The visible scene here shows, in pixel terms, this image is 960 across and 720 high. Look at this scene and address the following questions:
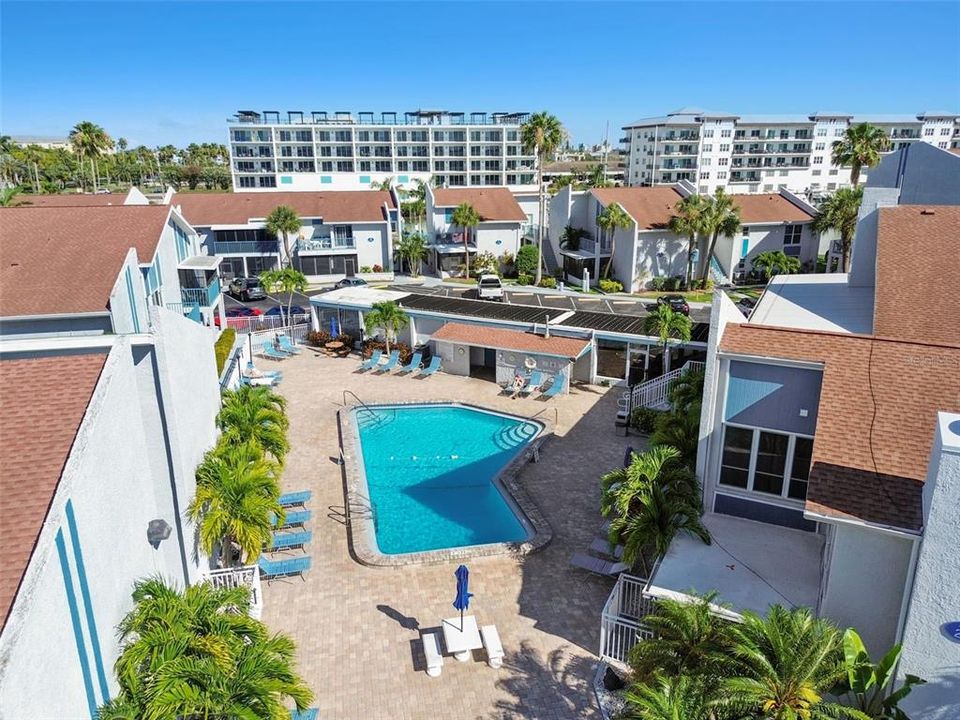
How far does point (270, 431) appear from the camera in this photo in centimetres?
1809

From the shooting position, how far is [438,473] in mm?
22984

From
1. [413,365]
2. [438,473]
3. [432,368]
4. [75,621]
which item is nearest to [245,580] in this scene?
[75,621]

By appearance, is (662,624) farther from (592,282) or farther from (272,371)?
(592,282)

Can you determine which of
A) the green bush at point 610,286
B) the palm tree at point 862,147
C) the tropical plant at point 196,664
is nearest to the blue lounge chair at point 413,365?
the green bush at point 610,286

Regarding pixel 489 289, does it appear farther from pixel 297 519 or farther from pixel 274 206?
pixel 297 519

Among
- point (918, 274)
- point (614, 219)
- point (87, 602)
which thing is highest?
point (614, 219)

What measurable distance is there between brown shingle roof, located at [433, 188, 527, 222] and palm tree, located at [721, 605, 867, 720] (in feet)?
159

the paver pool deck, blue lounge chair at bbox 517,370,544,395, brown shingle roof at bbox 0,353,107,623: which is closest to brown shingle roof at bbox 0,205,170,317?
brown shingle roof at bbox 0,353,107,623

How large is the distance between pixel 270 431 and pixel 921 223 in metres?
20.7

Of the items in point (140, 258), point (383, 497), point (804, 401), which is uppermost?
point (140, 258)

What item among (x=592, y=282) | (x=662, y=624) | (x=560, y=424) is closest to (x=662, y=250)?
(x=592, y=282)

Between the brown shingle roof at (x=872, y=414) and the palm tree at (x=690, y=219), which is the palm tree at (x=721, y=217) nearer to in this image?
the palm tree at (x=690, y=219)

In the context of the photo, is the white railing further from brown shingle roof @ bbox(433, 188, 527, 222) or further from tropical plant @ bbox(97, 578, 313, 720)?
brown shingle roof @ bbox(433, 188, 527, 222)

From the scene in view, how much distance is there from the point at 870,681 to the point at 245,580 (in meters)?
12.6
